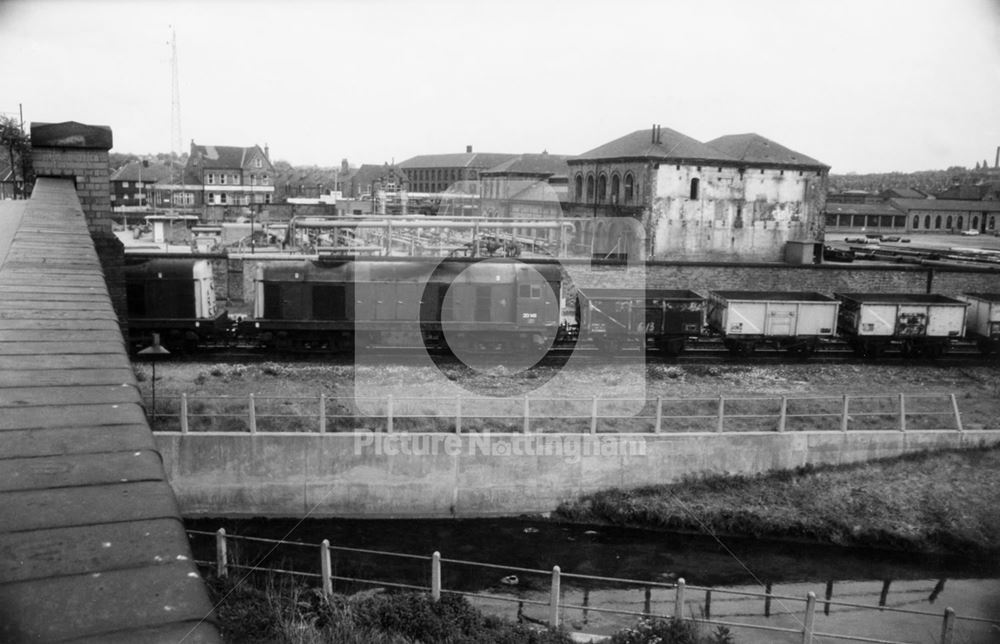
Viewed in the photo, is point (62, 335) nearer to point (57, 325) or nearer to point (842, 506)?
point (57, 325)

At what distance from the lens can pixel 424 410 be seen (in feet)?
58.6

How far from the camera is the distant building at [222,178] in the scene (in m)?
71.3

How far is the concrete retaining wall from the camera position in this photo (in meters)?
15.5

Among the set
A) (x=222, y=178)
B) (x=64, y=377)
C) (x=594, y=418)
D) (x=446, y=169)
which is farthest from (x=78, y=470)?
(x=446, y=169)

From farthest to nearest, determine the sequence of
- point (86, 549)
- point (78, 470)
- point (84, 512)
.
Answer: point (78, 470), point (84, 512), point (86, 549)

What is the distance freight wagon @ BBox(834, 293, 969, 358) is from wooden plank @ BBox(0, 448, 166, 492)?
1000 inches

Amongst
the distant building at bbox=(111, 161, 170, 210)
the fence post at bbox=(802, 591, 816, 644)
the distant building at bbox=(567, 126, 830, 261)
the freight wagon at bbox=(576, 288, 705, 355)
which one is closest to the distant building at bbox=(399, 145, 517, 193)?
the distant building at bbox=(111, 161, 170, 210)

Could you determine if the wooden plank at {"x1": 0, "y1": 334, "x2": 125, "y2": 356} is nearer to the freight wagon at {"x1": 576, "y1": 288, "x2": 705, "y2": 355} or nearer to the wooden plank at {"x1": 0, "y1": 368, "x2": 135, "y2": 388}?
the wooden plank at {"x1": 0, "y1": 368, "x2": 135, "y2": 388}

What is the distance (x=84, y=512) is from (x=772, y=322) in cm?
2411

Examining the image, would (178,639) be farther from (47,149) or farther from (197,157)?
(197,157)

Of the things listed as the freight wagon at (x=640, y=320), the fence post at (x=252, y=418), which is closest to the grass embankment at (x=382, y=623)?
the fence post at (x=252, y=418)

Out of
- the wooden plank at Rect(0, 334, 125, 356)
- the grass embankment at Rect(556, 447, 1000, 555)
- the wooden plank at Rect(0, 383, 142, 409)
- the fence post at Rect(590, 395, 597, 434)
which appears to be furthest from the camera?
the fence post at Rect(590, 395, 597, 434)

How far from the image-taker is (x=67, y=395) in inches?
107

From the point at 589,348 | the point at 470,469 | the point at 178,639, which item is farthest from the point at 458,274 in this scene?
the point at 178,639
